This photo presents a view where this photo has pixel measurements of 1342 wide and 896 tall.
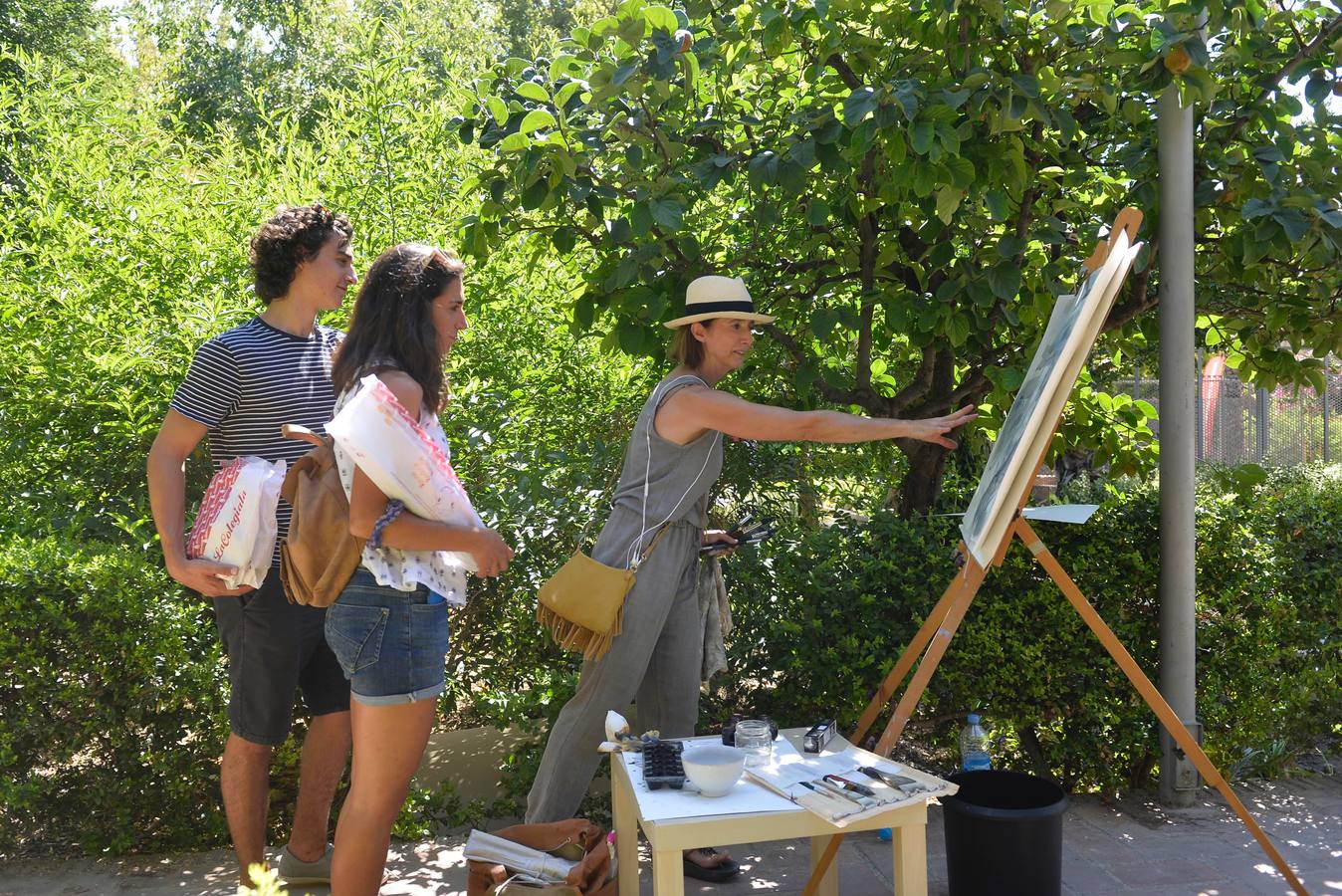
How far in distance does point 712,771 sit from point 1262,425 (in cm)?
1615

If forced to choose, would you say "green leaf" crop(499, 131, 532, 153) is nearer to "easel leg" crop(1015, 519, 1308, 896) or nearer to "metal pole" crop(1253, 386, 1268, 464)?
"easel leg" crop(1015, 519, 1308, 896)

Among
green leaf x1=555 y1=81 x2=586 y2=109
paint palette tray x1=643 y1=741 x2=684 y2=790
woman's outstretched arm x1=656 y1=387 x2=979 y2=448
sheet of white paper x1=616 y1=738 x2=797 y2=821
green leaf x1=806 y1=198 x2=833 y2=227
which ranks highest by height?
green leaf x1=555 y1=81 x2=586 y2=109

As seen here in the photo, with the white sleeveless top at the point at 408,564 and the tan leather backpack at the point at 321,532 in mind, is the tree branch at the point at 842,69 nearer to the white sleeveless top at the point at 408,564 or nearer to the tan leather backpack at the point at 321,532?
the white sleeveless top at the point at 408,564

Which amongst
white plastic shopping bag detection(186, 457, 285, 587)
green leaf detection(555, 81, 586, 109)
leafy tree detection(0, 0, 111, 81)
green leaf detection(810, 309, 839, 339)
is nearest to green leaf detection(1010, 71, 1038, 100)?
green leaf detection(810, 309, 839, 339)

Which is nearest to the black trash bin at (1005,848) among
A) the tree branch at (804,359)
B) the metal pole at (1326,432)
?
the tree branch at (804,359)

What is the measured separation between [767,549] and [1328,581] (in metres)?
2.20

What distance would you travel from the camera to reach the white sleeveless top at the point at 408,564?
2.62m

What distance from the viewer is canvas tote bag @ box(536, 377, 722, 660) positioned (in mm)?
3154

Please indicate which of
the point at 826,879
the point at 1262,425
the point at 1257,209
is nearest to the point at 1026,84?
the point at 1257,209

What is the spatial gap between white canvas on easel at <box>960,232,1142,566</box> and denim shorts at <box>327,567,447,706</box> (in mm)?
1420

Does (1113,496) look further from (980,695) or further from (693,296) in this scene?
(693,296)

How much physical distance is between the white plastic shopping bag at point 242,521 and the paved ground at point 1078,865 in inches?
47.2

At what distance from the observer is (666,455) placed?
3254 millimetres

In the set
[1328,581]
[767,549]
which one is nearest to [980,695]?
[767,549]
